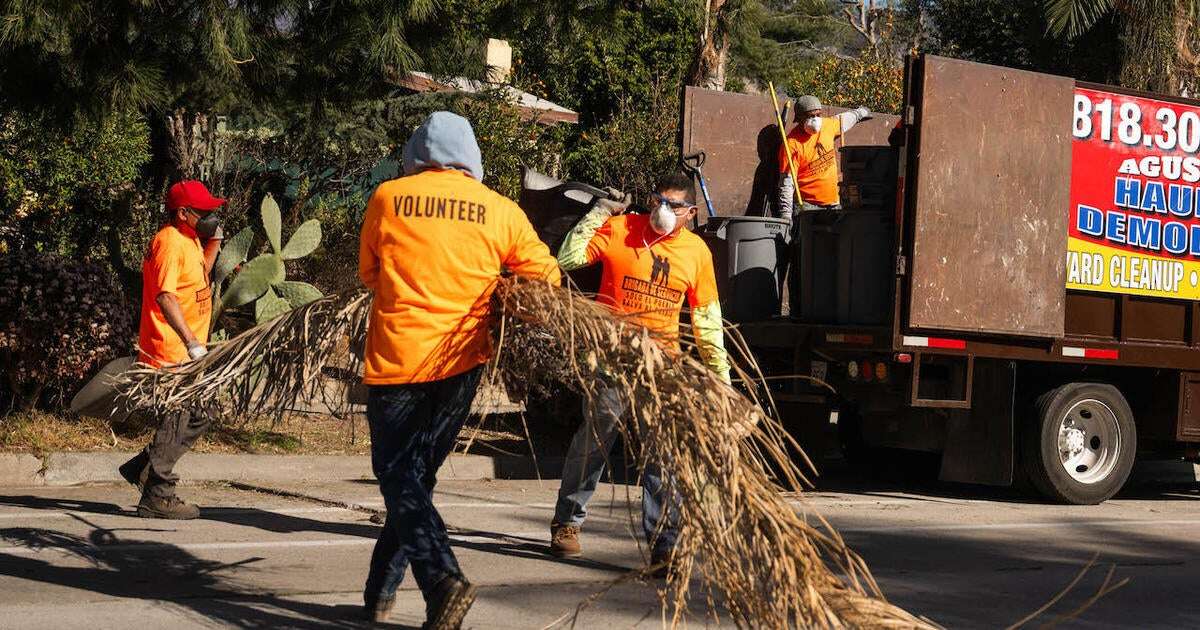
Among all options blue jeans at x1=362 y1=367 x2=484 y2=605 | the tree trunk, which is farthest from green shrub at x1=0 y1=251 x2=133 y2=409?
the tree trunk

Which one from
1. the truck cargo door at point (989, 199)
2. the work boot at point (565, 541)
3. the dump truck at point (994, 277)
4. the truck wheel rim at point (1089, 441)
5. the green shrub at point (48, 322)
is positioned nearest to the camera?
the work boot at point (565, 541)

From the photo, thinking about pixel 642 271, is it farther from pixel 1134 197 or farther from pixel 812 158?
pixel 1134 197

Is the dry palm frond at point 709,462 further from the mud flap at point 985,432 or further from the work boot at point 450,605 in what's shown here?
the mud flap at point 985,432

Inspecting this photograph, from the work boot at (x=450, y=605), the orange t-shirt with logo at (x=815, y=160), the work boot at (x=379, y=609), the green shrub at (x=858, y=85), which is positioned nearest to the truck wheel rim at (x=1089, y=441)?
the orange t-shirt with logo at (x=815, y=160)

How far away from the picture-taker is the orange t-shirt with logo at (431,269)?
5.05m

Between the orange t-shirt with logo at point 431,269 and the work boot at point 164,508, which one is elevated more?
the orange t-shirt with logo at point 431,269

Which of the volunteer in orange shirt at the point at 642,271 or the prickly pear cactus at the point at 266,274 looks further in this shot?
the prickly pear cactus at the point at 266,274

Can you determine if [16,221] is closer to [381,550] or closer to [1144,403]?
[381,550]

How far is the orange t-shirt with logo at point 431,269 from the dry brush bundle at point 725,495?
296 mm

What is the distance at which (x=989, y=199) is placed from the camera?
9727mm

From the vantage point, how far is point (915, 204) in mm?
9500

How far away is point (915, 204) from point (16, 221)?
7739mm

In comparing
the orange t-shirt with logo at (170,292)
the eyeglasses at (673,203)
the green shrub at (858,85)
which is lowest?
the orange t-shirt with logo at (170,292)

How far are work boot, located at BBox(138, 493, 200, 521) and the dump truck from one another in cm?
407
